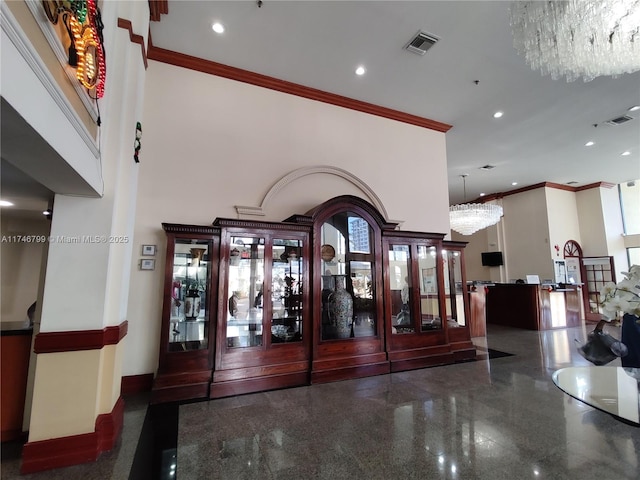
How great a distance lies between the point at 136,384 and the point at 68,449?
1.31 m

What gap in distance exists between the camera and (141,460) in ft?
7.48

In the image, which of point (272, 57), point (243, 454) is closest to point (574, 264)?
point (272, 57)

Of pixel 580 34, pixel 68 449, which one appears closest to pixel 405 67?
pixel 580 34

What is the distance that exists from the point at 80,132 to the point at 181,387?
105 inches

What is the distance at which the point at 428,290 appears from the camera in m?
4.86

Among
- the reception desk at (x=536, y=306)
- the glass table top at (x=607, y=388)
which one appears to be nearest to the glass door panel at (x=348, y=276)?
the glass table top at (x=607, y=388)

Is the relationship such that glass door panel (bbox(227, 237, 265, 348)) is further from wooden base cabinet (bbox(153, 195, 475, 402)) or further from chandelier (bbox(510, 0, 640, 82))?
chandelier (bbox(510, 0, 640, 82))

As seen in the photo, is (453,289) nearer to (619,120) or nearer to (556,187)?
(619,120)

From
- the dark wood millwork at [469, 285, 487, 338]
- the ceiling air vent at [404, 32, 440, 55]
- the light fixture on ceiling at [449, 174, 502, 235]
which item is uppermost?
the ceiling air vent at [404, 32, 440, 55]

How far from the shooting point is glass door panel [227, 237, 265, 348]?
3754mm

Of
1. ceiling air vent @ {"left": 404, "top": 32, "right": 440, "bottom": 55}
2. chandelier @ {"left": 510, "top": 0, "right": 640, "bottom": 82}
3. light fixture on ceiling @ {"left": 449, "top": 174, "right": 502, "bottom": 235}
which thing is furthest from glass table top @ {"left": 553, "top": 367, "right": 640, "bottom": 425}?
light fixture on ceiling @ {"left": 449, "top": 174, "right": 502, "bottom": 235}

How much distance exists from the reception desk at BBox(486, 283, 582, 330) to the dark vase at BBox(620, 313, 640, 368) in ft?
21.0

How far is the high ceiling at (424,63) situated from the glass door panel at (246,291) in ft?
8.50

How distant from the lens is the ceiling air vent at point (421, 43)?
3.90 m
